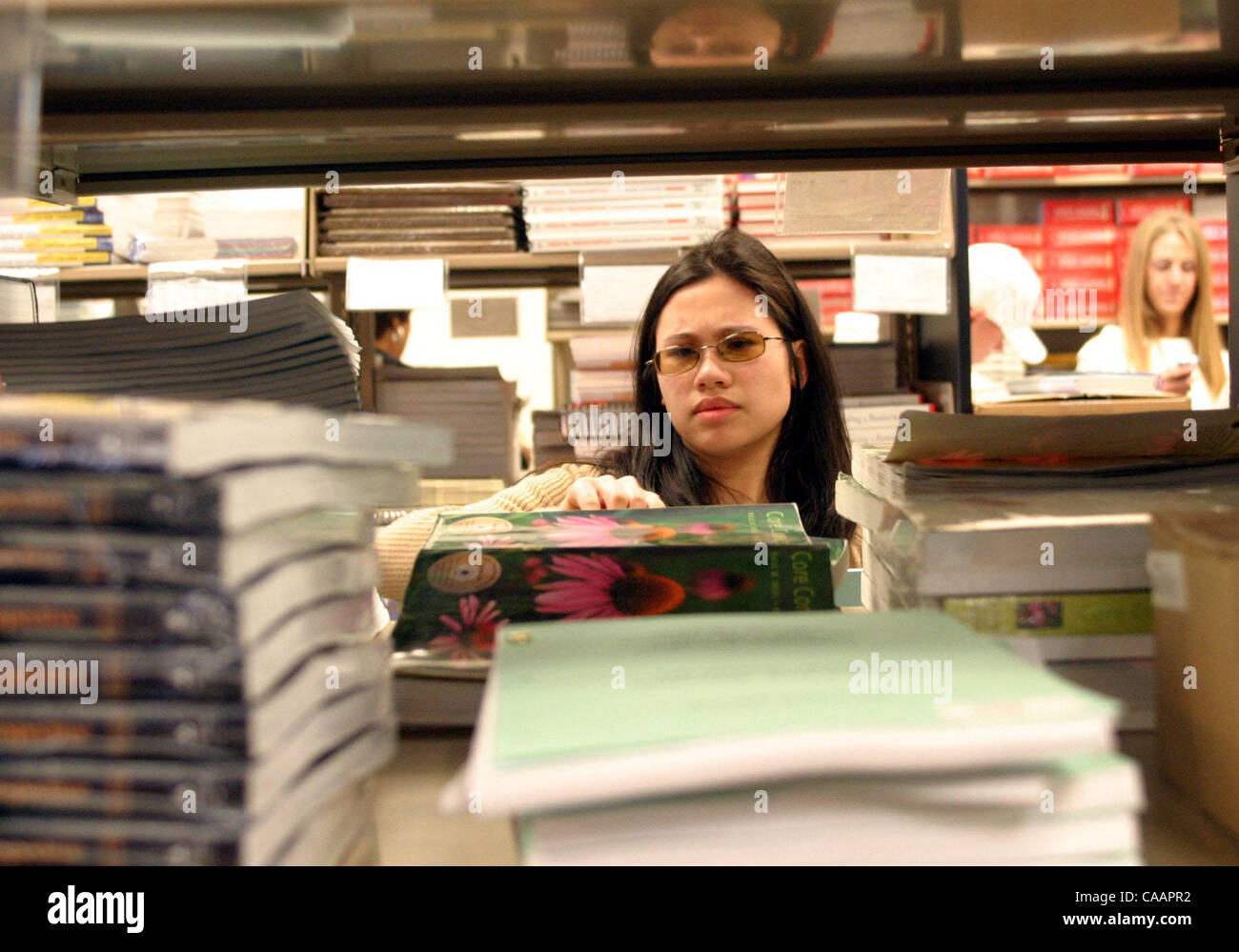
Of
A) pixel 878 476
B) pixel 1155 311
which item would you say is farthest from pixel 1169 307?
pixel 878 476

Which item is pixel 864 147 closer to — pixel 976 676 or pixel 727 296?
pixel 976 676

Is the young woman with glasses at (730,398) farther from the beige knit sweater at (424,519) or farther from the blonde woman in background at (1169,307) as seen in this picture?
the blonde woman in background at (1169,307)

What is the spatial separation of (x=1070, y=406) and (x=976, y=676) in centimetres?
206

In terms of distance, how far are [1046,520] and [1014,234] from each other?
3.49 meters

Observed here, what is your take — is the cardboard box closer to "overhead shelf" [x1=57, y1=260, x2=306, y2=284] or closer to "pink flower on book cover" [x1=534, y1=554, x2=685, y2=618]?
"pink flower on book cover" [x1=534, y1=554, x2=685, y2=618]

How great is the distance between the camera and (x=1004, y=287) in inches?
121

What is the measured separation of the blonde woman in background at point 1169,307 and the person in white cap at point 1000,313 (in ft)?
1.25

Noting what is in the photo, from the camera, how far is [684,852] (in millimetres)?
396

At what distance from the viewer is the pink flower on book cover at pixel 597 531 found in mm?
695

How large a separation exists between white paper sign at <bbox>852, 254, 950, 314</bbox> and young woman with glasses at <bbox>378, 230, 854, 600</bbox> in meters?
0.46

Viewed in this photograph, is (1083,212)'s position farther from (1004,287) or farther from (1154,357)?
(1004,287)

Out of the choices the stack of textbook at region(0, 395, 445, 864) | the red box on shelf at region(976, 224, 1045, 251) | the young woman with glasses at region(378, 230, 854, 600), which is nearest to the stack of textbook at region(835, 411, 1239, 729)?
the stack of textbook at region(0, 395, 445, 864)

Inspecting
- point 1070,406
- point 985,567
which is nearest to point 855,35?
point 985,567

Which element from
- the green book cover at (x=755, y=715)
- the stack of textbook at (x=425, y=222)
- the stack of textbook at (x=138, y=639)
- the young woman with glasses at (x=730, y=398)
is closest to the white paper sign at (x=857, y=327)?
the stack of textbook at (x=425, y=222)
